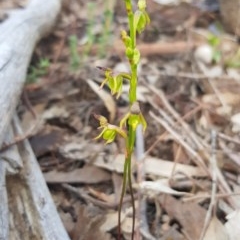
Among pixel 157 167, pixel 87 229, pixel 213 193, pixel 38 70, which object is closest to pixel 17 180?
pixel 87 229

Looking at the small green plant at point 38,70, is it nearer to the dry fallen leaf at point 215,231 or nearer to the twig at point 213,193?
the twig at point 213,193

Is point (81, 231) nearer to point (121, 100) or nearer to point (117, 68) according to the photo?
point (121, 100)

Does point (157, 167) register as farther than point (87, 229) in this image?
Yes

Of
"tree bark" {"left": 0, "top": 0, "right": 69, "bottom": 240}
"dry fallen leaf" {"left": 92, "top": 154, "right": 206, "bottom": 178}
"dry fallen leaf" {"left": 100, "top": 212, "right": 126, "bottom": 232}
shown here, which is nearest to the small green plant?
"tree bark" {"left": 0, "top": 0, "right": 69, "bottom": 240}

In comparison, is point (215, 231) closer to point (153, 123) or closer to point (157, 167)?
point (157, 167)

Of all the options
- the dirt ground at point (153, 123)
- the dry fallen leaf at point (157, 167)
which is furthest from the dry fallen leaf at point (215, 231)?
the dry fallen leaf at point (157, 167)

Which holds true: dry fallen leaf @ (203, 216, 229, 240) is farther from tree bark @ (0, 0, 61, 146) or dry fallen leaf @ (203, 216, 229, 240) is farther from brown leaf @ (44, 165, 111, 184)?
tree bark @ (0, 0, 61, 146)
